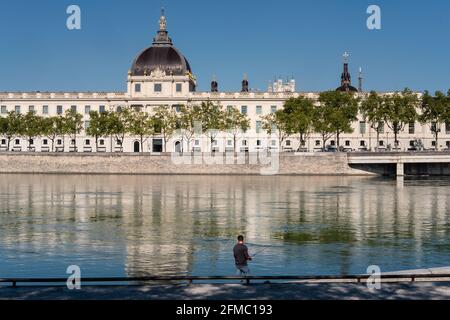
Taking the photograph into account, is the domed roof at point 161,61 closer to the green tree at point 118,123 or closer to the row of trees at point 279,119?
the row of trees at point 279,119

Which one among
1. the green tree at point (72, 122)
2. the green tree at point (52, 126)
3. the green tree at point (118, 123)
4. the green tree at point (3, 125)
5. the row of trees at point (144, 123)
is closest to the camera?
the row of trees at point (144, 123)

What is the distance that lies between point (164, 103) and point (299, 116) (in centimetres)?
3536

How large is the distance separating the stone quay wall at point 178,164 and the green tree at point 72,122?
60.9 feet

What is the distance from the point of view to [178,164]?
11144cm

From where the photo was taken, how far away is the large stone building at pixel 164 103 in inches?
5728

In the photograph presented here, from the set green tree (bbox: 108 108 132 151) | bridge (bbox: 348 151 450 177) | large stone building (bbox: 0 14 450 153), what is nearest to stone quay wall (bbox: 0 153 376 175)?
bridge (bbox: 348 151 450 177)

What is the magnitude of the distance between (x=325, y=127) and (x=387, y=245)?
88605 millimetres

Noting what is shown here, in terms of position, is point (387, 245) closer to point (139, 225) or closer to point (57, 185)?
point (139, 225)

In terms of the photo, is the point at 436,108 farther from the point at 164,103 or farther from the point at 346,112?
the point at 164,103

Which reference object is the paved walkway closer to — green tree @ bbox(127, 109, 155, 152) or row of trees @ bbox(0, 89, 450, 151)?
row of trees @ bbox(0, 89, 450, 151)

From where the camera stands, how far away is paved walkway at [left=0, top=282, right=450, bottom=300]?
18562 millimetres

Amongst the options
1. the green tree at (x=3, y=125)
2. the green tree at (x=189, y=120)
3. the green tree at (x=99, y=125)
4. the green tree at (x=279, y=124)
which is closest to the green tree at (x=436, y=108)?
the green tree at (x=279, y=124)

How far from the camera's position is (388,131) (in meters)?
149
